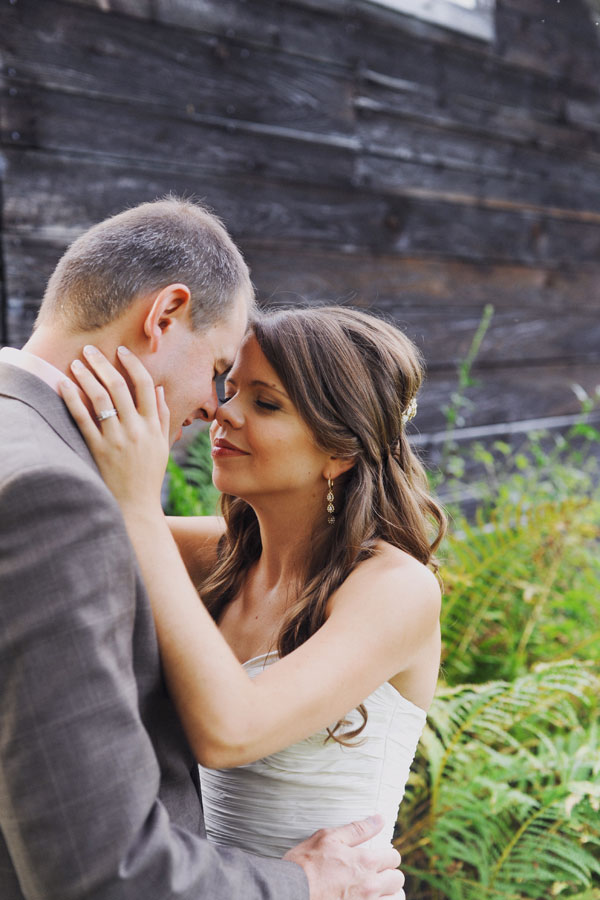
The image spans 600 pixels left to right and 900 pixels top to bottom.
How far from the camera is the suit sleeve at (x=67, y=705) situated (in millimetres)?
1203

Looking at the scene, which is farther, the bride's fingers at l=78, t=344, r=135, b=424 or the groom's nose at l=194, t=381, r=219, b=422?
the groom's nose at l=194, t=381, r=219, b=422

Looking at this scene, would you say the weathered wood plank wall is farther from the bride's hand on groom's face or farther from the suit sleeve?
the suit sleeve

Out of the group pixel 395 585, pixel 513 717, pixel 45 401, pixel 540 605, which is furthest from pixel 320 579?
pixel 540 605

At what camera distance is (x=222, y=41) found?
382cm

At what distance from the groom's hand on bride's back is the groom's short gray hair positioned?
1130mm

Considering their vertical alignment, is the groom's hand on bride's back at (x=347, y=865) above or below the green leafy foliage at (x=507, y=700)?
above

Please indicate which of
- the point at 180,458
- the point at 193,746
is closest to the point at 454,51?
the point at 180,458

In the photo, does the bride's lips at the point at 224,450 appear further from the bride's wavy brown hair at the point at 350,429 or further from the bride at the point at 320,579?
the bride's wavy brown hair at the point at 350,429

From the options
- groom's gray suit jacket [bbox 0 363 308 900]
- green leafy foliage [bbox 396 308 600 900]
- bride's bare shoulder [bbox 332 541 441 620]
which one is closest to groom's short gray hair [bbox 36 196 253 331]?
groom's gray suit jacket [bbox 0 363 308 900]

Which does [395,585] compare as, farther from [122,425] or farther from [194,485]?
[194,485]

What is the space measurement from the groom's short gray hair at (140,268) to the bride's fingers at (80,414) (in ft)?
0.47

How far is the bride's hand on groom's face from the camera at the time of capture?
148cm

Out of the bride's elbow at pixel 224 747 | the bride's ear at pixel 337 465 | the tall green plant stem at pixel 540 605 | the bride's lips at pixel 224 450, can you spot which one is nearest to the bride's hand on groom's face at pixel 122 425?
the bride's elbow at pixel 224 747

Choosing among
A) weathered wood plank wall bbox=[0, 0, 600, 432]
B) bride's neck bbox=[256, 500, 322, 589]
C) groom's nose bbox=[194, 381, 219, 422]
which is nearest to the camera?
groom's nose bbox=[194, 381, 219, 422]
